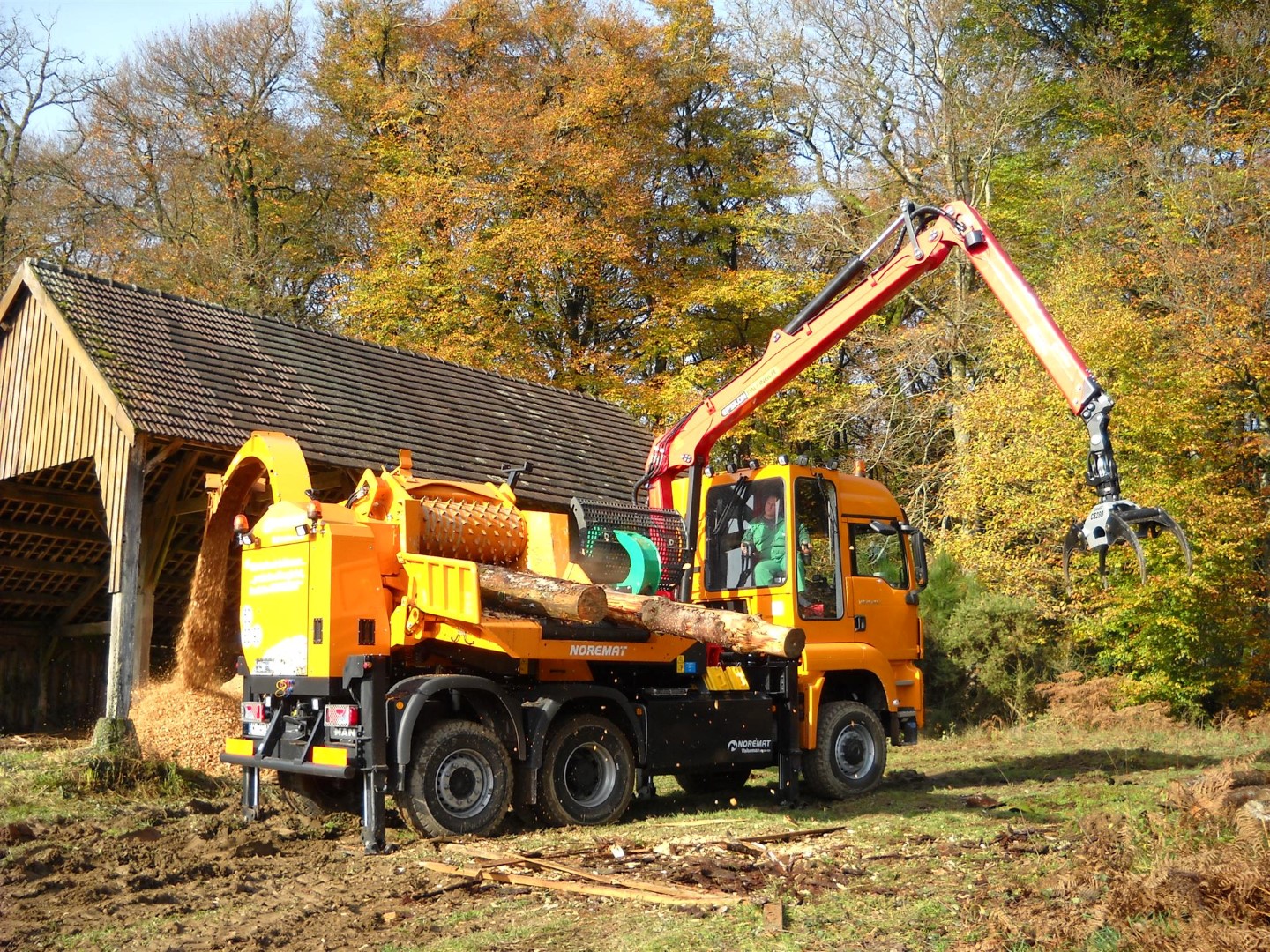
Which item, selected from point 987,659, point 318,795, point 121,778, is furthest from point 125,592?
point 987,659

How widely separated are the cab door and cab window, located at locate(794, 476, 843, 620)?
0.18m

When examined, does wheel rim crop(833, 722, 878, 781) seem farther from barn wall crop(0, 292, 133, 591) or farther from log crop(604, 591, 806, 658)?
barn wall crop(0, 292, 133, 591)

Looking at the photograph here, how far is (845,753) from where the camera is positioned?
1184 centimetres

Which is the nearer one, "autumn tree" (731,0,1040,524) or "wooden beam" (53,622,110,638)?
"wooden beam" (53,622,110,638)

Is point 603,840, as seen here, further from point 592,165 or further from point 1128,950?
point 592,165

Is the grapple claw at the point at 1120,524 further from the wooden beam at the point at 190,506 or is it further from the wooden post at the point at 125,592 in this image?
the wooden beam at the point at 190,506

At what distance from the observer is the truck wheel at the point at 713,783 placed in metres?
12.3

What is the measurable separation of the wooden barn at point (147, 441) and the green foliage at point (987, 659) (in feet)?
18.5

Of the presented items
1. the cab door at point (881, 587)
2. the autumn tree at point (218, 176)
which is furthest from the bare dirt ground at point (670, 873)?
the autumn tree at point (218, 176)

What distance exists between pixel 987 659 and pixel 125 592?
1272cm

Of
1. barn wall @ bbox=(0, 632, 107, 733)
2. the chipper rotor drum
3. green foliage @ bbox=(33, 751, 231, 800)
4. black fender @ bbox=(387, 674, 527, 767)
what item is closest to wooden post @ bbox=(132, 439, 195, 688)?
green foliage @ bbox=(33, 751, 231, 800)

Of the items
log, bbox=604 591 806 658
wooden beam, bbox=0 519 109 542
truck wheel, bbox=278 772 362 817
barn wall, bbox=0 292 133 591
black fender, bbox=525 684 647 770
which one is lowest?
truck wheel, bbox=278 772 362 817

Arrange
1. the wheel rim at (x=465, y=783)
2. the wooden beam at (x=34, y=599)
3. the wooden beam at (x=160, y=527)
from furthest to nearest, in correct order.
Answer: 1. the wooden beam at (x=34, y=599)
2. the wooden beam at (x=160, y=527)
3. the wheel rim at (x=465, y=783)

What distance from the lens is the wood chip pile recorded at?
12.3 metres
